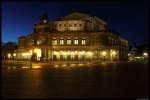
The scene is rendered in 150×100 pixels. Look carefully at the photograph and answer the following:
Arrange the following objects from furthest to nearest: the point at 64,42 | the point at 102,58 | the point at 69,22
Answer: the point at 69,22 < the point at 64,42 < the point at 102,58

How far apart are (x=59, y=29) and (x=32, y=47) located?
14136 millimetres

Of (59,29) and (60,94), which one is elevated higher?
(59,29)

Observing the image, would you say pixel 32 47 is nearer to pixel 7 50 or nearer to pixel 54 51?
pixel 54 51

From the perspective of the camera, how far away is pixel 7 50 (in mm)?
146125

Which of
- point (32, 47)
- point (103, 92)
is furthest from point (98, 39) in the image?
point (103, 92)

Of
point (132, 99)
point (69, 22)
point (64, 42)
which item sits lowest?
point (132, 99)

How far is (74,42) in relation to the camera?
355 feet

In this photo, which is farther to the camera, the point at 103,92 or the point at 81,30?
the point at 81,30

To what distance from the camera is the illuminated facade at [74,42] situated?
105 m

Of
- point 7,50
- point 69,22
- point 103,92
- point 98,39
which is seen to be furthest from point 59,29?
point 103,92

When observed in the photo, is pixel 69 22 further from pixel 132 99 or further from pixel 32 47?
pixel 132 99

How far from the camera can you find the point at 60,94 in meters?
17.4

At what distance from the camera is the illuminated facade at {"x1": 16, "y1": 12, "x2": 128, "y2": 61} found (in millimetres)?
104562

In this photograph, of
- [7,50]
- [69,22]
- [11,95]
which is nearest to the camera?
[11,95]
